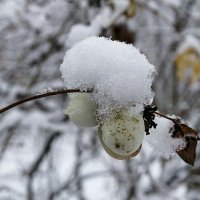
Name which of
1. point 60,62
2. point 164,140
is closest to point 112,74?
point 164,140

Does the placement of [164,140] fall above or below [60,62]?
below

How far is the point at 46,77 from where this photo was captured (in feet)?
8.91

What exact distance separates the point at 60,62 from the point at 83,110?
205 centimetres

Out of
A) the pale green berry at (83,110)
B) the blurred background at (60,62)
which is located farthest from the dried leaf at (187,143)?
the blurred background at (60,62)

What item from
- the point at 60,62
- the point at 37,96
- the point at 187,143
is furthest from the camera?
the point at 60,62

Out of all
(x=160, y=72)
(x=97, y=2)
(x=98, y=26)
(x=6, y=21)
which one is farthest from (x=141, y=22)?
(x=98, y=26)

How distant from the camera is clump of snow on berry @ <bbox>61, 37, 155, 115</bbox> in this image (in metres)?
0.47

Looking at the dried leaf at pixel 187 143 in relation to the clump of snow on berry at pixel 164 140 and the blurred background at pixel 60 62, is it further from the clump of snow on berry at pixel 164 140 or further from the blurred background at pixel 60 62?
the blurred background at pixel 60 62

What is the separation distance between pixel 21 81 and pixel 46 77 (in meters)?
0.16

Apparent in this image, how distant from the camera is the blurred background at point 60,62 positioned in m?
1.73

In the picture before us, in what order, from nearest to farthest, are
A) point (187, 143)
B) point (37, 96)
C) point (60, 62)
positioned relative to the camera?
point (37, 96) → point (187, 143) → point (60, 62)

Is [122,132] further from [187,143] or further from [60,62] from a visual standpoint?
[60,62]

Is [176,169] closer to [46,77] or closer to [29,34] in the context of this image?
[46,77]

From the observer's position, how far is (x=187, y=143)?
0.55m
